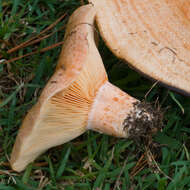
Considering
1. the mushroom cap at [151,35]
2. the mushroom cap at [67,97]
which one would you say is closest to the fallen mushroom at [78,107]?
the mushroom cap at [67,97]

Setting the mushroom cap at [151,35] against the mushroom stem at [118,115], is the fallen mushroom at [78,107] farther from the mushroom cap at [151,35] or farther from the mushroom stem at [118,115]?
the mushroom cap at [151,35]

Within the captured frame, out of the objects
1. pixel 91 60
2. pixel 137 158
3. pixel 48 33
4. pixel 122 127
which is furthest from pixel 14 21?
pixel 137 158

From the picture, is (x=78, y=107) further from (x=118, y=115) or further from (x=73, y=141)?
(x=73, y=141)

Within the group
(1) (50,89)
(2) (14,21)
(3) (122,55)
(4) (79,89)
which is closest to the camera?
(1) (50,89)

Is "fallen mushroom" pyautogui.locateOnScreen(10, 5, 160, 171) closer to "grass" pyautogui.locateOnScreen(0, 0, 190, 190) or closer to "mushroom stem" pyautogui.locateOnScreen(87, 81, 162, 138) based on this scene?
"mushroom stem" pyautogui.locateOnScreen(87, 81, 162, 138)

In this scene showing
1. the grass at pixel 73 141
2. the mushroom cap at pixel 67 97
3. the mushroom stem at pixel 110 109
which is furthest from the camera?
the grass at pixel 73 141

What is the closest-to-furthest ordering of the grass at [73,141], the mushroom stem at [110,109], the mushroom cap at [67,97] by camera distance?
the mushroom cap at [67,97] < the mushroom stem at [110,109] < the grass at [73,141]

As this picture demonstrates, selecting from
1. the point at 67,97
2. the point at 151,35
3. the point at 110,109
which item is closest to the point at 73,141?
the point at 110,109

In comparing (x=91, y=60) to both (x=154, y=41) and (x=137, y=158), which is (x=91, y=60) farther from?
(x=137, y=158)
